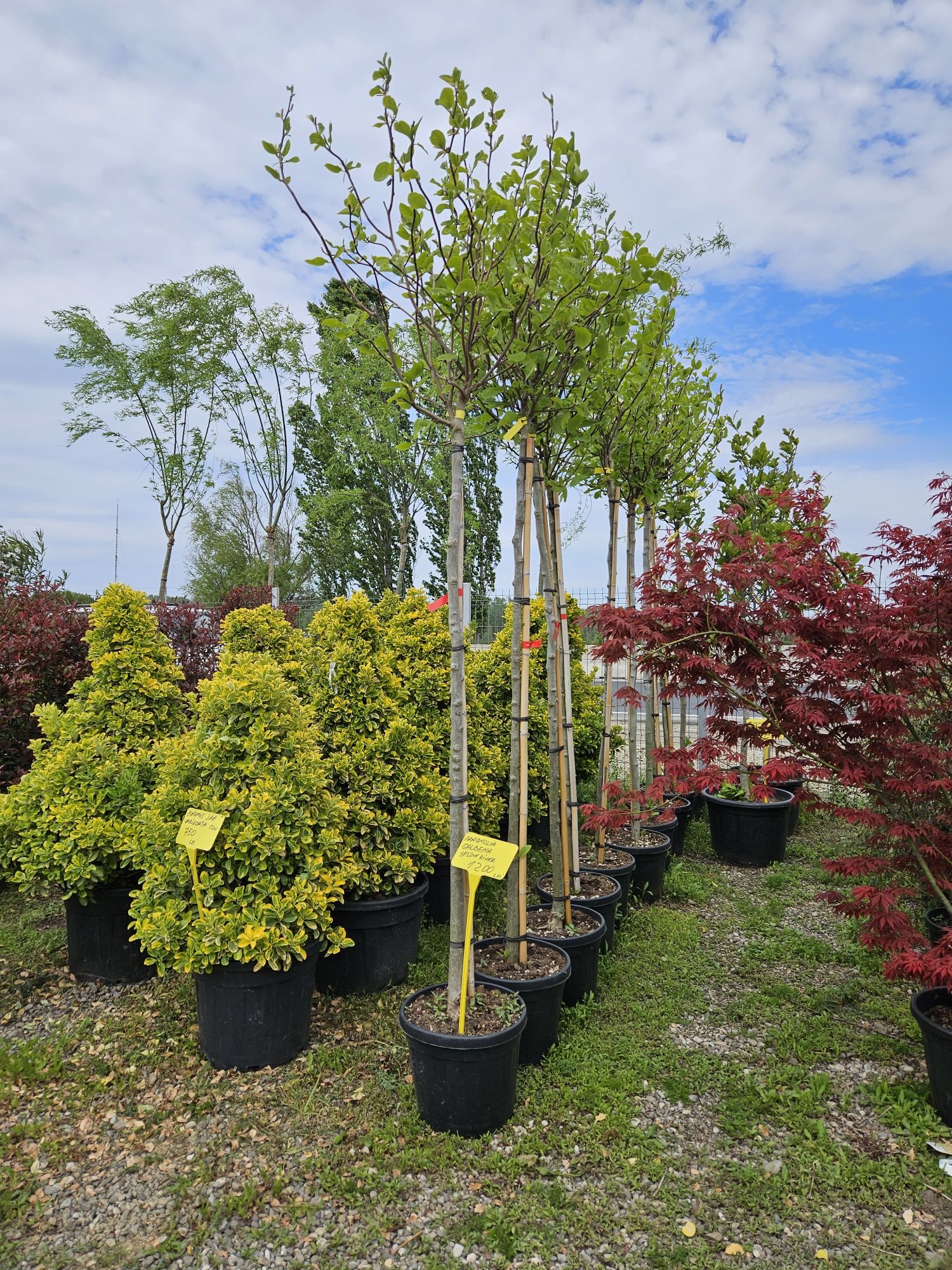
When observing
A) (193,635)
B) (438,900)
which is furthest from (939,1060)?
(193,635)

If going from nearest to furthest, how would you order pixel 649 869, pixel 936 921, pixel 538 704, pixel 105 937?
pixel 936 921 < pixel 105 937 < pixel 649 869 < pixel 538 704

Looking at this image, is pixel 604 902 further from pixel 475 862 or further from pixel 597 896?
→ pixel 475 862

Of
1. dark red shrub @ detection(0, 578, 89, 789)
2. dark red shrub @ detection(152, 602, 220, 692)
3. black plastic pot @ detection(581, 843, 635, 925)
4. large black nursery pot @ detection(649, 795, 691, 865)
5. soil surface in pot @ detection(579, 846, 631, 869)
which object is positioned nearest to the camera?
black plastic pot @ detection(581, 843, 635, 925)

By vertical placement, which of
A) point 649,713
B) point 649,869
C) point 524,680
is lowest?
point 649,869

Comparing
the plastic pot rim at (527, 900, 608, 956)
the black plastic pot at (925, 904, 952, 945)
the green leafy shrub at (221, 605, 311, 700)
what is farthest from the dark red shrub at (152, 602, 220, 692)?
the black plastic pot at (925, 904, 952, 945)

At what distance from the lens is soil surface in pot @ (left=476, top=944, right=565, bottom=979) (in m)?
3.07

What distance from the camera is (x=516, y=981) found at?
293 centimetres

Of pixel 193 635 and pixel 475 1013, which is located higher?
pixel 193 635

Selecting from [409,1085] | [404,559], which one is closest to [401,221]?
[409,1085]

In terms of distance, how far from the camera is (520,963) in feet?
10.3

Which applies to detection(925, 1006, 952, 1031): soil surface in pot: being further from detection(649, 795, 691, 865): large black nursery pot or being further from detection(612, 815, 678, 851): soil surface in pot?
detection(649, 795, 691, 865): large black nursery pot

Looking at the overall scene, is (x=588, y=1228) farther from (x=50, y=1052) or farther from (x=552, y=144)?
(x=552, y=144)

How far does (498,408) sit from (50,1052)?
328cm

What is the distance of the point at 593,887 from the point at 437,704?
4.50 feet
